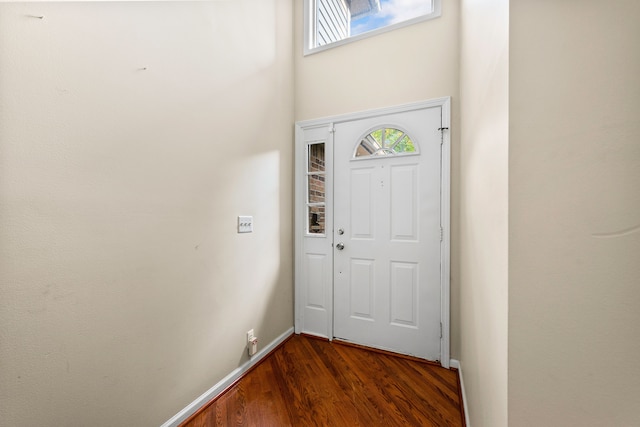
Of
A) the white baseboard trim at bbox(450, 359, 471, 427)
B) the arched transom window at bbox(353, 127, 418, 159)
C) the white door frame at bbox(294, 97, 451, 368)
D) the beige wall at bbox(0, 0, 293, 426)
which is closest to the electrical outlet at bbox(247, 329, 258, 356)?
the beige wall at bbox(0, 0, 293, 426)

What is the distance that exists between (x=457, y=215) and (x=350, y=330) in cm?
129

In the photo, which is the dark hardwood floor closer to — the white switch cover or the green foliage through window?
the white switch cover

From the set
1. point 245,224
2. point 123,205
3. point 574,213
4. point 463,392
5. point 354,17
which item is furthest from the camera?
point 354,17

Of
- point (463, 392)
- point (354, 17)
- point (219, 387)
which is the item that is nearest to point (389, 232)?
point (463, 392)

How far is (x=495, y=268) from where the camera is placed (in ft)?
2.31

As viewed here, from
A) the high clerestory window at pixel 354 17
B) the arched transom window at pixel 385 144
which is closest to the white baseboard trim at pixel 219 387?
the arched transom window at pixel 385 144

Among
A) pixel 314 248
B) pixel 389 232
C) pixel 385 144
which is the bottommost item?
pixel 314 248

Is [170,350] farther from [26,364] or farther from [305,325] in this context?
[305,325]

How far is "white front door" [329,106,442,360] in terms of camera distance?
2.05 metres

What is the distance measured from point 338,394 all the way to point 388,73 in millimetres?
2385

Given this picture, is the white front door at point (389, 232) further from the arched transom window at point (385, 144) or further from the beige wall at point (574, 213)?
the beige wall at point (574, 213)

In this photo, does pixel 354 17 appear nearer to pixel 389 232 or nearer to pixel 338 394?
pixel 389 232

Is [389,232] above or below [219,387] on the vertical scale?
above

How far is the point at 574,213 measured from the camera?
1.67 feet
